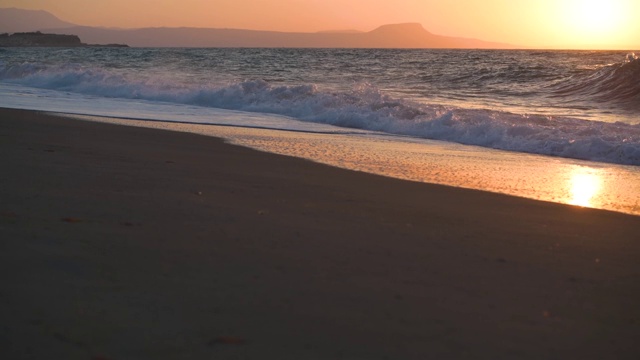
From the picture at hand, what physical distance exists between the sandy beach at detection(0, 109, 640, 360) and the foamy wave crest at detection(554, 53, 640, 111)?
1438 cm

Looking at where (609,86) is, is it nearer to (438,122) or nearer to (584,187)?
(438,122)

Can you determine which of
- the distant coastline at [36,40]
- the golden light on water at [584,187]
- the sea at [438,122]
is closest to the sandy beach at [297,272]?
the golden light on water at [584,187]

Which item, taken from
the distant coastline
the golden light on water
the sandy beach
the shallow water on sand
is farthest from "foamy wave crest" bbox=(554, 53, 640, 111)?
the distant coastline

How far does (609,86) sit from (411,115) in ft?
32.3

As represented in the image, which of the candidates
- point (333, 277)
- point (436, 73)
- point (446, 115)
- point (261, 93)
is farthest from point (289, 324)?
point (436, 73)

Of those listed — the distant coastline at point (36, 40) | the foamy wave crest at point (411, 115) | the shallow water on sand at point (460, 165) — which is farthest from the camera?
the distant coastline at point (36, 40)

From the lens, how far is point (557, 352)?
269 centimetres

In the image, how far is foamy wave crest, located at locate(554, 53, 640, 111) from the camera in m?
18.8

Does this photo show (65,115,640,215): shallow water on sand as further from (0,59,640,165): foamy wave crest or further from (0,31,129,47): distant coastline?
(0,31,129,47): distant coastline

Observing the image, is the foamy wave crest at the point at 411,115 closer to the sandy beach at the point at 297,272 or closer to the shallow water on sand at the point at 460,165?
the shallow water on sand at the point at 460,165

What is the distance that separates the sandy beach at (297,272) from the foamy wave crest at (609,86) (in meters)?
14.4

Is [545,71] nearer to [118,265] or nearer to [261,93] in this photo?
[261,93]

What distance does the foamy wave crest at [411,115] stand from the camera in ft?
33.2

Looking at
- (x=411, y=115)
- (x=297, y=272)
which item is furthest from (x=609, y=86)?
(x=297, y=272)
